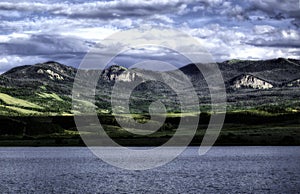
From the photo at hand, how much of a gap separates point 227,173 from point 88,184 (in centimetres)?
3279

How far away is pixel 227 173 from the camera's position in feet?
361

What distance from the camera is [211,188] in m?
83.1

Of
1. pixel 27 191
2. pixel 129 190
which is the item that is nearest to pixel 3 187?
pixel 27 191

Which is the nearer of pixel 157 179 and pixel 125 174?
pixel 157 179

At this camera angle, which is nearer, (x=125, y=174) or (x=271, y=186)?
(x=271, y=186)

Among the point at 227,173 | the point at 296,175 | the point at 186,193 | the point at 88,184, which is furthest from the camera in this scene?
the point at 227,173

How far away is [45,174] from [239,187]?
1927 inches

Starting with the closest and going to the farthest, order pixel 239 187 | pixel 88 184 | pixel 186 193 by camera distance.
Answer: pixel 186 193 < pixel 239 187 < pixel 88 184

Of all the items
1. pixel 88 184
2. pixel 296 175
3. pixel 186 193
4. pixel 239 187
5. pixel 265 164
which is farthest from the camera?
pixel 265 164

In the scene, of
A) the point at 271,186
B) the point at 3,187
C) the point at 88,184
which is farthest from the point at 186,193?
the point at 3,187

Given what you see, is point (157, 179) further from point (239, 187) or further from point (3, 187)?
point (3, 187)

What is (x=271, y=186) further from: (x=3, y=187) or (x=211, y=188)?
(x=3, y=187)

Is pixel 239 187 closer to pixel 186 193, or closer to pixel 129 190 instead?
pixel 186 193

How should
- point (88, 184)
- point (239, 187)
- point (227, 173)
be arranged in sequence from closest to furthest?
point (239, 187) → point (88, 184) → point (227, 173)
